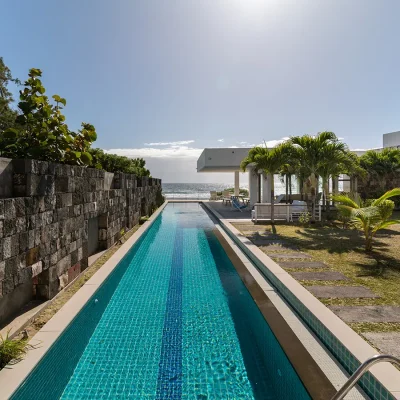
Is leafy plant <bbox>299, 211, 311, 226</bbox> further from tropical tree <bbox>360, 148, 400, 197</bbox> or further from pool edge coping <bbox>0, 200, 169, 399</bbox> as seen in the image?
pool edge coping <bbox>0, 200, 169, 399</bbox>

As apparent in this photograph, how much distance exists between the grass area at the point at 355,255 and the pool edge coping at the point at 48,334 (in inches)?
142

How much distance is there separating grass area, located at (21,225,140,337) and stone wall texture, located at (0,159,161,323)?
0.43ft

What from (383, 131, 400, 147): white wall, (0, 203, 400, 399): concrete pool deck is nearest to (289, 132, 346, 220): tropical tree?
(0, 203, 400, 399): concrete pool deck

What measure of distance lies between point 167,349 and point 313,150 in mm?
10542

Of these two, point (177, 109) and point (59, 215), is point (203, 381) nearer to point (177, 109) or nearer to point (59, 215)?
point (59, 215)

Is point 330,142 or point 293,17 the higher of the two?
point 293,17

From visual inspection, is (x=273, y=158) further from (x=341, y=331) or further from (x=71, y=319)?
(x=71, y=319)

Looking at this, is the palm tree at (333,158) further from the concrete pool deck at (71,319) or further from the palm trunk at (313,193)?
the concrete pool deck at (71,319)

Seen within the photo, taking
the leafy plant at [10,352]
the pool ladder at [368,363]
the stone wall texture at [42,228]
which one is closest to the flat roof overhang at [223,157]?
the stone wall texture at [42,228]

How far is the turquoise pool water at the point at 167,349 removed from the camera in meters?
2.91

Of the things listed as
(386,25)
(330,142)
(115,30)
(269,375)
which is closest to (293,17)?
(386,25)

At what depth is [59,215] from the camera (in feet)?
16.6

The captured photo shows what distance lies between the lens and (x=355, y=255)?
7.09 meters

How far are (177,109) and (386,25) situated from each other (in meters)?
11.5
